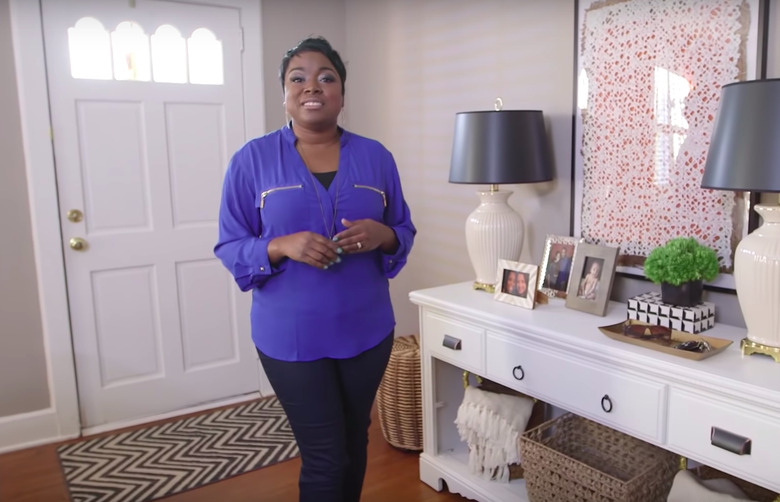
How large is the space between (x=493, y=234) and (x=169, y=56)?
182cm

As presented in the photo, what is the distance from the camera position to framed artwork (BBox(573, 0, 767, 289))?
170 centimetres

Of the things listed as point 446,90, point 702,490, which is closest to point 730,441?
point 702,490

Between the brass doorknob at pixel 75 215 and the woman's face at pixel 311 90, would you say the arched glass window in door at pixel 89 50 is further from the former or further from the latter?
the woman's face at pixel 311 90

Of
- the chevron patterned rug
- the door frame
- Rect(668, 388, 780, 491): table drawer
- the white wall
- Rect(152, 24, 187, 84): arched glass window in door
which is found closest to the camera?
Rect(668, 388, 780, 491): table drawer

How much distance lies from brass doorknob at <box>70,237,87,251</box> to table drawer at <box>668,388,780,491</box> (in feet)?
8.25

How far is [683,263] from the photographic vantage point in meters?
1.67

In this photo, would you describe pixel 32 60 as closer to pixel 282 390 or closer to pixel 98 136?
pixel 98 136

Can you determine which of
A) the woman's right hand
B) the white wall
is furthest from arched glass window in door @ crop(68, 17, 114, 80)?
the woman's right hand

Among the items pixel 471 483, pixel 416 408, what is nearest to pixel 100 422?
pixel 416 408

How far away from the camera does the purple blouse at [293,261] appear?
4.88 ft

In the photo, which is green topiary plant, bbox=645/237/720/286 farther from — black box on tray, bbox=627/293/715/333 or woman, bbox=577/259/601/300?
woman, bbox=577/259/601/300

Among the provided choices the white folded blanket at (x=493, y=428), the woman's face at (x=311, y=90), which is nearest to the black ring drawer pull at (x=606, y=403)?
the white folded blanket at (x=493, y=428)

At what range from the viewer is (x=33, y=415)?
2816mm

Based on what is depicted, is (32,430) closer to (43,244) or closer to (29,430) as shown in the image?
(29,430)
